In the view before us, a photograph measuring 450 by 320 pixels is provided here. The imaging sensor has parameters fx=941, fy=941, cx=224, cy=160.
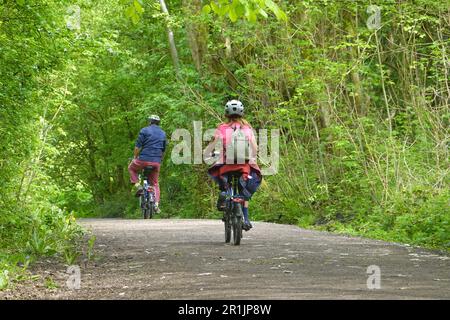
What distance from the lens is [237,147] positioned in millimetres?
12758

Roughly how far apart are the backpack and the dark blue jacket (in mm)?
8803

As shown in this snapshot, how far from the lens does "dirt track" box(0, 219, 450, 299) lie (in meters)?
8.13

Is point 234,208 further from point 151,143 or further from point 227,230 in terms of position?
point 151,143

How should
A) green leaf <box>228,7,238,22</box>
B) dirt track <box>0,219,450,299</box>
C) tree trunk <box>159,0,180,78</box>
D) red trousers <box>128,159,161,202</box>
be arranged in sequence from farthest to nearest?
tree trunk <box>159,0,180,78</box> → red trousers <box>128,159,161,202</box> → green leaf <box>228,7,238,22</box> → dirt track <box>0,219,450,299</box>

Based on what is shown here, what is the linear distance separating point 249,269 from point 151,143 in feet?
39.1

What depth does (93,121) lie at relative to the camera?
138 ft

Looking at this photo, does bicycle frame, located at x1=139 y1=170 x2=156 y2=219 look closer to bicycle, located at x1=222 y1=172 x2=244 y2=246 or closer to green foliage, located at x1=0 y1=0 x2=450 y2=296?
green foliage, located at x1=0 y1=0 x2=450 y2=296

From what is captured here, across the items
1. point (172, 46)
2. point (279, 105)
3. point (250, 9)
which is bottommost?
point (250, 9)

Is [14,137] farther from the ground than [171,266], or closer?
farther from the ground

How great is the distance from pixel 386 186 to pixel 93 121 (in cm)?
2658

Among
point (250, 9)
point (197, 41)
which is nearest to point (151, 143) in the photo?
point (197, 41)

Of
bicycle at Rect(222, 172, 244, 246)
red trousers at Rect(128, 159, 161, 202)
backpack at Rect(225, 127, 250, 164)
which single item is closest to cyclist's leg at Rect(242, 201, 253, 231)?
bicycle at Rect(222, 172, 244, 246)
